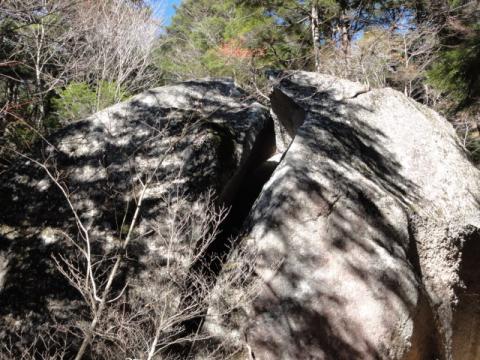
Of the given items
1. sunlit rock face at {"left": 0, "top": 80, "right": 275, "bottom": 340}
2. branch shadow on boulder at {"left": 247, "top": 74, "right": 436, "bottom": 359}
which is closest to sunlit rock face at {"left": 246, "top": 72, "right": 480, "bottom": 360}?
branch shadow on boulder at {"left": 247, "top": 74, "right": 436, "bottom": 359}

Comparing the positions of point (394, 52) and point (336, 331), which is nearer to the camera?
point (336, 331)

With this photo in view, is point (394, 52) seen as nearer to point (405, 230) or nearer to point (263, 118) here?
point (263, 118)

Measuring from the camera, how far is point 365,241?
4227 millimetres

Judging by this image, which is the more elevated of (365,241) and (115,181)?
(365,241)

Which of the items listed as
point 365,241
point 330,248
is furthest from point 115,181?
point 365,241

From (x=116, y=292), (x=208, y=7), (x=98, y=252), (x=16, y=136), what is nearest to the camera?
(x=116, y=292)

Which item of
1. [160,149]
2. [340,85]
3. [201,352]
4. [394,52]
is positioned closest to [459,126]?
[394,52]

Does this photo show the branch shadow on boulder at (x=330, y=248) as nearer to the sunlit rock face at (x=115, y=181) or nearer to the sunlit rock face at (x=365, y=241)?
the sunlit rock face at (x=365, y=241)

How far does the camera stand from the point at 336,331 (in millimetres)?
3713

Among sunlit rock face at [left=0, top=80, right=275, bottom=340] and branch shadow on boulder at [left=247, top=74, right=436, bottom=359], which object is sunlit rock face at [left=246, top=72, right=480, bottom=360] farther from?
sunlit rock face at [left=0, top=80, right=275, bottom=340]

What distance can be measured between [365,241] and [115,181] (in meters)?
3.37

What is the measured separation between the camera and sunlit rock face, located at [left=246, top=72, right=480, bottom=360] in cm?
378

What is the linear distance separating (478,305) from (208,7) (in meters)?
20.2

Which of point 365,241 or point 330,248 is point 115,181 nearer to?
point 330,248
